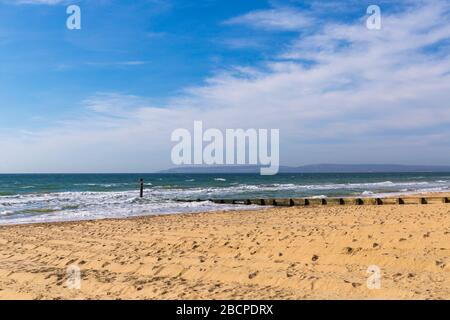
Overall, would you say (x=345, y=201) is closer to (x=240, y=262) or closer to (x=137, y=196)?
(x=240, y=262)

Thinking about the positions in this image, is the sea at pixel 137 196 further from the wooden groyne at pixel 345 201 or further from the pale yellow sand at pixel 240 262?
the pale yellow sand at pixel 240 262

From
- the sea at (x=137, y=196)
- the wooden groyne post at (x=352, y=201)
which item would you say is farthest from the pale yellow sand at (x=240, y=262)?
the wooden groyne post at (x=352, y=201)

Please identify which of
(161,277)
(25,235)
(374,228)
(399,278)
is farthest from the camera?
(25,235)

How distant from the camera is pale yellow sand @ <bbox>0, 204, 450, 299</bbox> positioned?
6.90 meters

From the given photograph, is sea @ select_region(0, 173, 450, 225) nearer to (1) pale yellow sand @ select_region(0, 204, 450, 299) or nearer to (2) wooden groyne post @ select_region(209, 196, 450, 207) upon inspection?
(2) wooden groyne post @ select_region(209, 196, 450, 207)

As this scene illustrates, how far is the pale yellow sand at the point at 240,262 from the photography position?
272 inches

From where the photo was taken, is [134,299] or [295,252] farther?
[295,252]

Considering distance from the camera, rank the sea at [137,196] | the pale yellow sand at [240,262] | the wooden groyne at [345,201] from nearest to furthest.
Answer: the pale yellow sand at [240,262] < the sea at [137,196] < the wooden groyne at [345,201]

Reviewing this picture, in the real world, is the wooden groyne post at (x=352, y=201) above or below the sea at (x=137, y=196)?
above

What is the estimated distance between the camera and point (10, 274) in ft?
28.0

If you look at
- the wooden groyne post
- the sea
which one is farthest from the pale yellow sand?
the wooden groyne post
